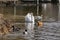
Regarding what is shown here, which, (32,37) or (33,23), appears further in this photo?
(33,23)

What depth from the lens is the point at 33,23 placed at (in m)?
12.3

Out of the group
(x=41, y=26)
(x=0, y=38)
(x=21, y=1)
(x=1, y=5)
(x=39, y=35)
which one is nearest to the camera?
(x=0, y=38)

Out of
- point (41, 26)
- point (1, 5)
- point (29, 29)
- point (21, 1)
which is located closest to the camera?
point (29, 29)

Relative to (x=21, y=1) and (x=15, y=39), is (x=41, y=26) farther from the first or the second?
(x=21, y=1)

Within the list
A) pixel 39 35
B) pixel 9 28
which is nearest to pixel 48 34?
pixel 39 35

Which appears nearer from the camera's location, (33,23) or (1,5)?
(33,23)

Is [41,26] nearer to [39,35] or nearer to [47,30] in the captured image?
[47,30]

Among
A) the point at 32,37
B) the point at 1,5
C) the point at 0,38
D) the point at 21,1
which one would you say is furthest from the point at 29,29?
the point at 21,1

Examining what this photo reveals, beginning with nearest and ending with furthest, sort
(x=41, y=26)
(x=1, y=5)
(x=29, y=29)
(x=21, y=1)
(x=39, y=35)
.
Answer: (x=39, y=35) < (x=29, y=29) < (x=41, y=26) < (x=1, y=5) < (x=21, y=1)

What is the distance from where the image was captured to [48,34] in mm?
10180

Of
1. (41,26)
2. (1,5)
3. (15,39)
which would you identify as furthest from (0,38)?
(1,5)

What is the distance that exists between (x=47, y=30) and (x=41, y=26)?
927 mm

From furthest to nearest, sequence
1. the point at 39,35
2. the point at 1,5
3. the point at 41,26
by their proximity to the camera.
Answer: the point at 1,5
the point at 41,26
the point at 39,35

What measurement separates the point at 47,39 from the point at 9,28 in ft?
6.20
